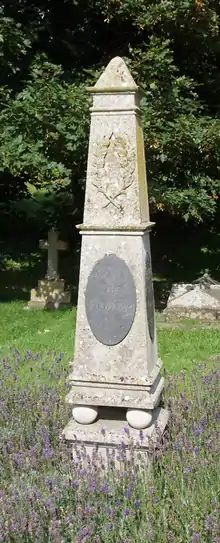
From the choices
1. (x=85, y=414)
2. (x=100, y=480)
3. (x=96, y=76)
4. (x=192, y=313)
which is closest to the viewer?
(x=100, y=480)

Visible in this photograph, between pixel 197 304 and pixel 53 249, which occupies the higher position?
pixel 53 249

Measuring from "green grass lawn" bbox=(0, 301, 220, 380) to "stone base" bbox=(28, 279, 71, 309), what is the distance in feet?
1.21

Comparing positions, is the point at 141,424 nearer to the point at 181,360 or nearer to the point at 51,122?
the point at 181,360

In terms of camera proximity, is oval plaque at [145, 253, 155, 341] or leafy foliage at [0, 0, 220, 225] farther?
leafy foliage at [0, 0, 220, 225]

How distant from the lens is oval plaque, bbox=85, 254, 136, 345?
156 inches

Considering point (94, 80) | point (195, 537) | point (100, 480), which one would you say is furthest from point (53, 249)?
point (195, 537)

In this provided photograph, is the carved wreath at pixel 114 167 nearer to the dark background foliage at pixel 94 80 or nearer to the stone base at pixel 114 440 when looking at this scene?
the stone base at pixel 114 440

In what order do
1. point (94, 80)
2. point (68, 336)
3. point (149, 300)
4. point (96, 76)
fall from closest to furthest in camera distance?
point (149, 300) < point (68, 336) < point (96, 76) < point (94, 80)

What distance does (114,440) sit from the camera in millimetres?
3936

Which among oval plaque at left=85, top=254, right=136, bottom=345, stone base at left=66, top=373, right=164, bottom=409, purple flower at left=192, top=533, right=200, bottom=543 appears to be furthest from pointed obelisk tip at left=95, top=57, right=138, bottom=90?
purple flower at left=192, top=533, right=200, bottom=543

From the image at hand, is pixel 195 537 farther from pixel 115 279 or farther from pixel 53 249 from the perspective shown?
pixel 53 249

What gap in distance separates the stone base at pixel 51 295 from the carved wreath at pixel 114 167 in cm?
567

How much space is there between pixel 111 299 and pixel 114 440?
94 cm

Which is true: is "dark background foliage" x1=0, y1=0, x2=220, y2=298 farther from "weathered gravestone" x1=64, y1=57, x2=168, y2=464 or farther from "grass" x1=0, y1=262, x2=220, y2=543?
"weathered gravestone" x1=64, y1=57, x2=168, y2=464
